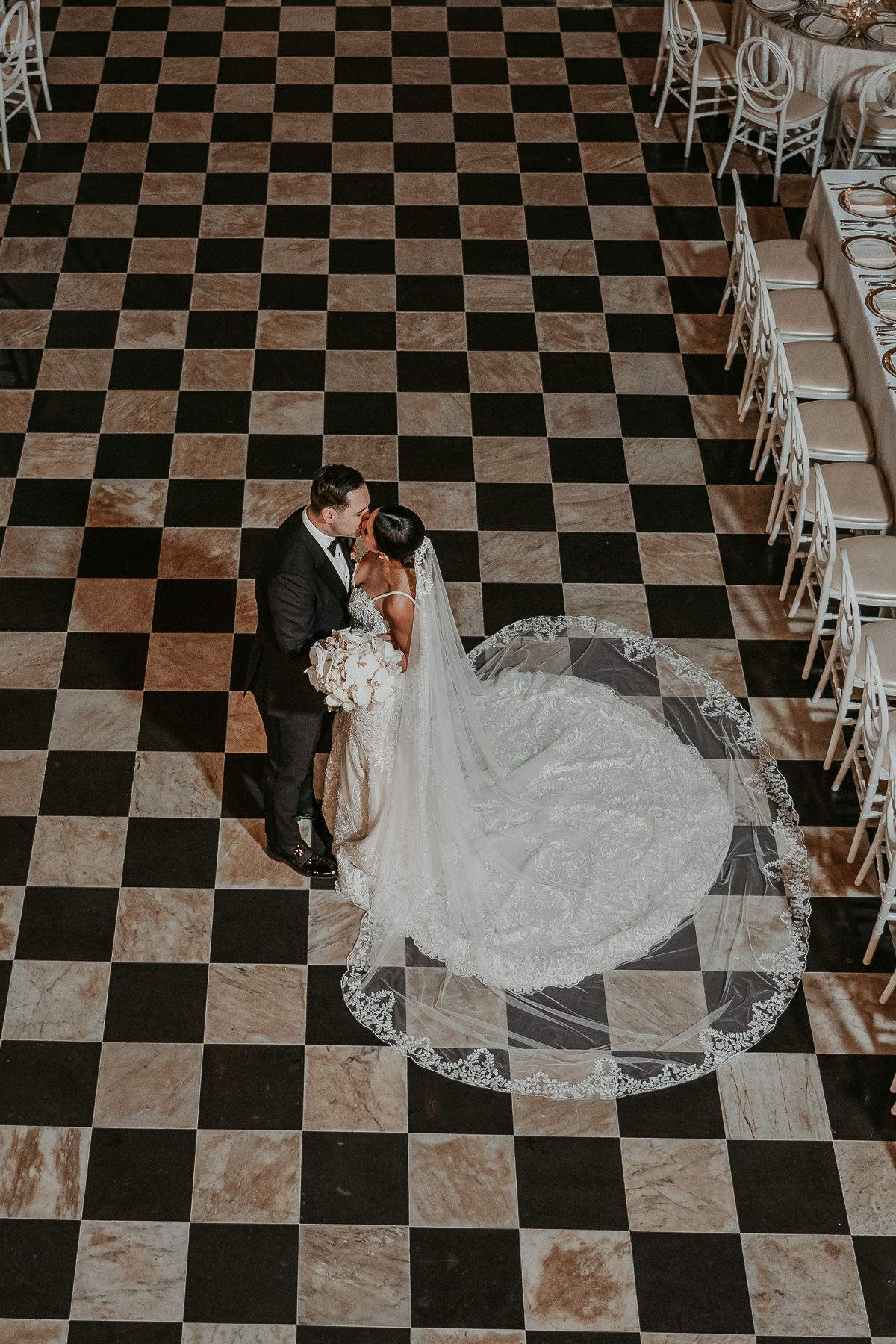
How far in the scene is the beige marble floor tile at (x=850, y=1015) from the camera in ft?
14.8

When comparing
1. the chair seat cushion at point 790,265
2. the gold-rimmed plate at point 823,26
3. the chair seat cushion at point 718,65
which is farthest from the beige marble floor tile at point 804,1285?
the gold-rimmed plate at point 823,26

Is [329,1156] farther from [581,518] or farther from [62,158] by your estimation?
[62,158]

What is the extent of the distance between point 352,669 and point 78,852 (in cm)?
173

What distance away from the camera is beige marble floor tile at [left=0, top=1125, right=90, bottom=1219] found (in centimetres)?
413

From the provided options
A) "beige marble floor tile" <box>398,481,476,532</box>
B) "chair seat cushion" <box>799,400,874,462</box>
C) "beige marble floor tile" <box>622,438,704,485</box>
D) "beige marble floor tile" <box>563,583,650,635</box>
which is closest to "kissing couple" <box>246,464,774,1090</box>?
"beige marble floor tile" <box>563,583,650,635</box>

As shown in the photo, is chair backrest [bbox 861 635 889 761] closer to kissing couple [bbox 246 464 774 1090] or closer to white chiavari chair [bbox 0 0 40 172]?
kissing couple [bbox 246 464 774 1090]

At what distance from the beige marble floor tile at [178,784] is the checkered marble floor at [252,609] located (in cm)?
2

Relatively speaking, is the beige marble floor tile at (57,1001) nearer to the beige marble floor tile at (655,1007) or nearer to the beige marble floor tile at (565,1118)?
the beige marble floor tile at (565,1118)

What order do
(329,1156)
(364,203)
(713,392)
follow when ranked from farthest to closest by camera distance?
(364,203) → (713,392) → (329,1156)

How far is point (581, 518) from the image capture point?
6145 mm

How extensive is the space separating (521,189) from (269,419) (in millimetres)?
2490

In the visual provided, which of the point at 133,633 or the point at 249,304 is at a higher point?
the point at 249,304

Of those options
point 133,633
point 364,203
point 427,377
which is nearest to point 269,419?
point 427,377

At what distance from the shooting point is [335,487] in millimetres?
3904
